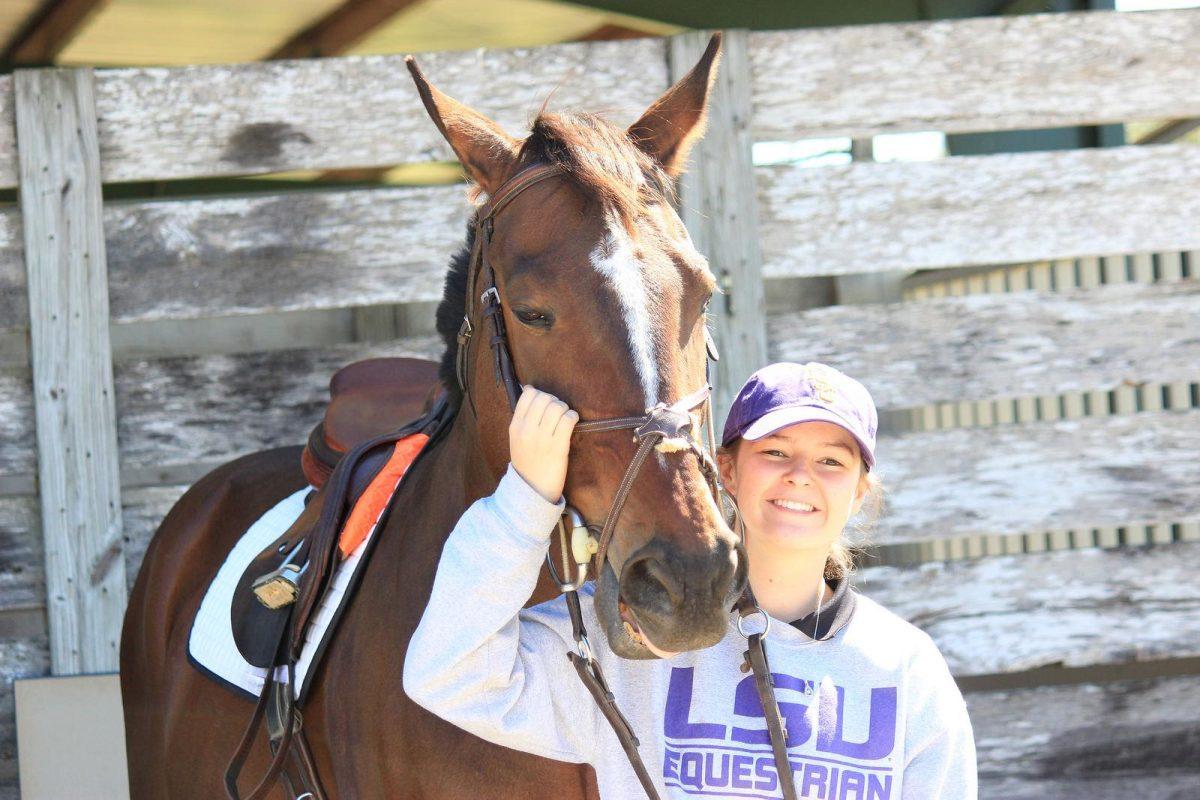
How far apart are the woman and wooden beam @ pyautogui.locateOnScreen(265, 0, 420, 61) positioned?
416 centimetres

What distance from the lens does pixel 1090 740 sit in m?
3.88

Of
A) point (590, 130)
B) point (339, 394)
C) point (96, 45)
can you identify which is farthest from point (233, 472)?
point (96, 45)

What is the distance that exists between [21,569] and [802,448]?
9.41 feet

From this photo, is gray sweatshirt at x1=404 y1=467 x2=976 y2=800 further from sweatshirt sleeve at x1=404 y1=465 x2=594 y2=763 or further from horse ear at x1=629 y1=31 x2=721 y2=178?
horse ear at x1=629 y1=31 x2=721 y2=178

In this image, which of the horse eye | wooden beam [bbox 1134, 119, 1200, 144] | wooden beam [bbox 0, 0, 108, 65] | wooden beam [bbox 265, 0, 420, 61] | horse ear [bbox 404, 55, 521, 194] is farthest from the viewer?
wooden beam [bbox 265, 0, 420, 61]

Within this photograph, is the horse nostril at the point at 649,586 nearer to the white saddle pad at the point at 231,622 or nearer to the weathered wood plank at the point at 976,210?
the white saddle pad at the point at 231,622

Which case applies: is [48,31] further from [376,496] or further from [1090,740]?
[1090,740]

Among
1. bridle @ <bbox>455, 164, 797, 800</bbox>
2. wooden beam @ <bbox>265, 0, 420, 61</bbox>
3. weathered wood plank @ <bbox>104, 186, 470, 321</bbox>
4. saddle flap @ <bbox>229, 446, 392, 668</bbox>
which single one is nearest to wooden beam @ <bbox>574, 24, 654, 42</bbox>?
wooden beam @ <bbox>265, 0, 420, 61</bbox>

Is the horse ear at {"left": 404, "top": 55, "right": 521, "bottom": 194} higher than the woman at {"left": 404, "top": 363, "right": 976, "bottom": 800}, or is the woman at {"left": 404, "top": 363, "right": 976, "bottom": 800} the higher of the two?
the horse ear at {"left": 404, "top": 55, "right": 521, "bottom": 194}

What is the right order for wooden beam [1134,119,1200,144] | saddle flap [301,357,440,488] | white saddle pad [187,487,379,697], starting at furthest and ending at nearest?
wooden beam [1134,119,1200,144], saddle flap [301,357,440,488], white saddle pad [187,487,379,697]

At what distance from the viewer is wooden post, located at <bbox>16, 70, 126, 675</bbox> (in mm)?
3717

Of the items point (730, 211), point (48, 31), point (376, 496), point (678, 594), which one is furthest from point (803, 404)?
point (48, 31)

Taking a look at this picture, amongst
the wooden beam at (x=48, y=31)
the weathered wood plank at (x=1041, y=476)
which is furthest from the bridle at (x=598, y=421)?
the wooden beam at (x=48, y=31)

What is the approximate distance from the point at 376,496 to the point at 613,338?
880 millimetres
